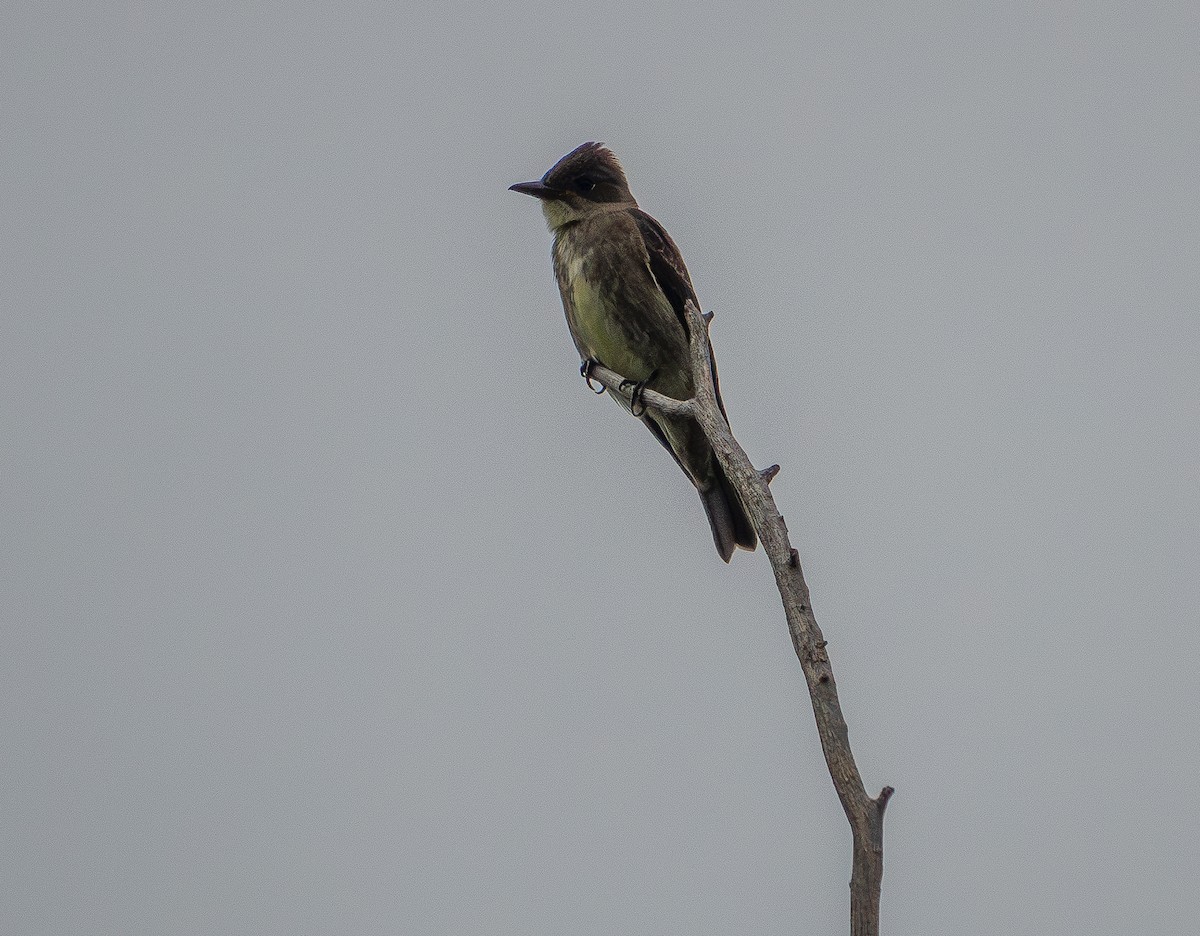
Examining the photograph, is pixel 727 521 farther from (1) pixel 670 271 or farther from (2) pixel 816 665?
(2) pixel 816 665

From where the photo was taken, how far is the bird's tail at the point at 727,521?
792 cm

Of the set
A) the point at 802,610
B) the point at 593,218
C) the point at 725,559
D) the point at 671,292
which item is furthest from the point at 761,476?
the point at 593,218

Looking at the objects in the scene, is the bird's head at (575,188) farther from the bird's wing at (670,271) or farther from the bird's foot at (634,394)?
the bird's foot at (634,394)

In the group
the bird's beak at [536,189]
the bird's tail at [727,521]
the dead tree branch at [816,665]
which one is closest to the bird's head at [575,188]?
the bird's beak at [536,189]

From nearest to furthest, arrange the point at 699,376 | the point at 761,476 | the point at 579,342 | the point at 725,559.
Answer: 1. the point at 761,476
2. the point at 699,376
3. the point at 725,559
4. the point at 579,342

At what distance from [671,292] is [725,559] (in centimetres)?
160

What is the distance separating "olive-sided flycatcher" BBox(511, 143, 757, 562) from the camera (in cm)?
825

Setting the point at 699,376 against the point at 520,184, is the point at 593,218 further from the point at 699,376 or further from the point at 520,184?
the point at 699,376

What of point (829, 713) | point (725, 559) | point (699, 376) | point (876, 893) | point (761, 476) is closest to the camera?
point (876, 893)

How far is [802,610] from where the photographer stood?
5.02 metres

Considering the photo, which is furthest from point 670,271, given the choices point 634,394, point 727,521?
point 727,521

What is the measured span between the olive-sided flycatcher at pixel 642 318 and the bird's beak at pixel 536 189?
374mm

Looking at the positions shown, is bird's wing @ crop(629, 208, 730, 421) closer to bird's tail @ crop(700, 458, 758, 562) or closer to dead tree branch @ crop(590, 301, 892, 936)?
bird's tail @ crop(700, 458, 758, 562)

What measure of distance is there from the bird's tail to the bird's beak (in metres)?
2.17
